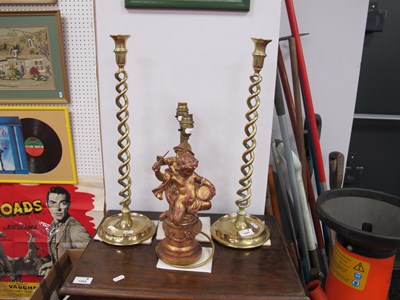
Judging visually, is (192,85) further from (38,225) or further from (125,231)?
(38,225)

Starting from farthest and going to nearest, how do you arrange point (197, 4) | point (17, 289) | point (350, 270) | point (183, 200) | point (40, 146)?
point (17, 289)
point (40, 146)
point (350, 270)
point (197, 4)
point (183, 200)

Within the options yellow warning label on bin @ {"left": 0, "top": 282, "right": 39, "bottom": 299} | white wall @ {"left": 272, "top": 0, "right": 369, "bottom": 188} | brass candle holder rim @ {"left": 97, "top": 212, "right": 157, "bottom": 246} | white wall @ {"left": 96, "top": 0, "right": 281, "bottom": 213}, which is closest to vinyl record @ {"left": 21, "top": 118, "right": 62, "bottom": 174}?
white wall @ {"left": 96, "top": 0, "right": 281, "bottom": 213}

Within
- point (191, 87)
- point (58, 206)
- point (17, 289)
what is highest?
point (191, 87)

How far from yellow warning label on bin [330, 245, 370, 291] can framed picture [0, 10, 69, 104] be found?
1.00 m

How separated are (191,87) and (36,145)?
576 mm

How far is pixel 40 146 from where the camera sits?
1.18m

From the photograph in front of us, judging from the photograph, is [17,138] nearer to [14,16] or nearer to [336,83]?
[14,16]

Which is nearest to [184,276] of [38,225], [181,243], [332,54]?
[181,243]

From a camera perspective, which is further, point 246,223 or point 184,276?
point 246,223

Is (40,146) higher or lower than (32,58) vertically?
lower

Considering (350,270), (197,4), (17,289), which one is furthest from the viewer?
(17,289)

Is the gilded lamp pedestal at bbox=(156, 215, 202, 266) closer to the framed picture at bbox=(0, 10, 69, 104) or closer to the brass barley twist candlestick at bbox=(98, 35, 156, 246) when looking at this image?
the brass barley twist candlestick at bbox=(98, 35, 156, 246)

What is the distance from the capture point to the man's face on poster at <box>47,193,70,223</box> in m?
1.22

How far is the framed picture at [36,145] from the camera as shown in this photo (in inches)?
45.1
